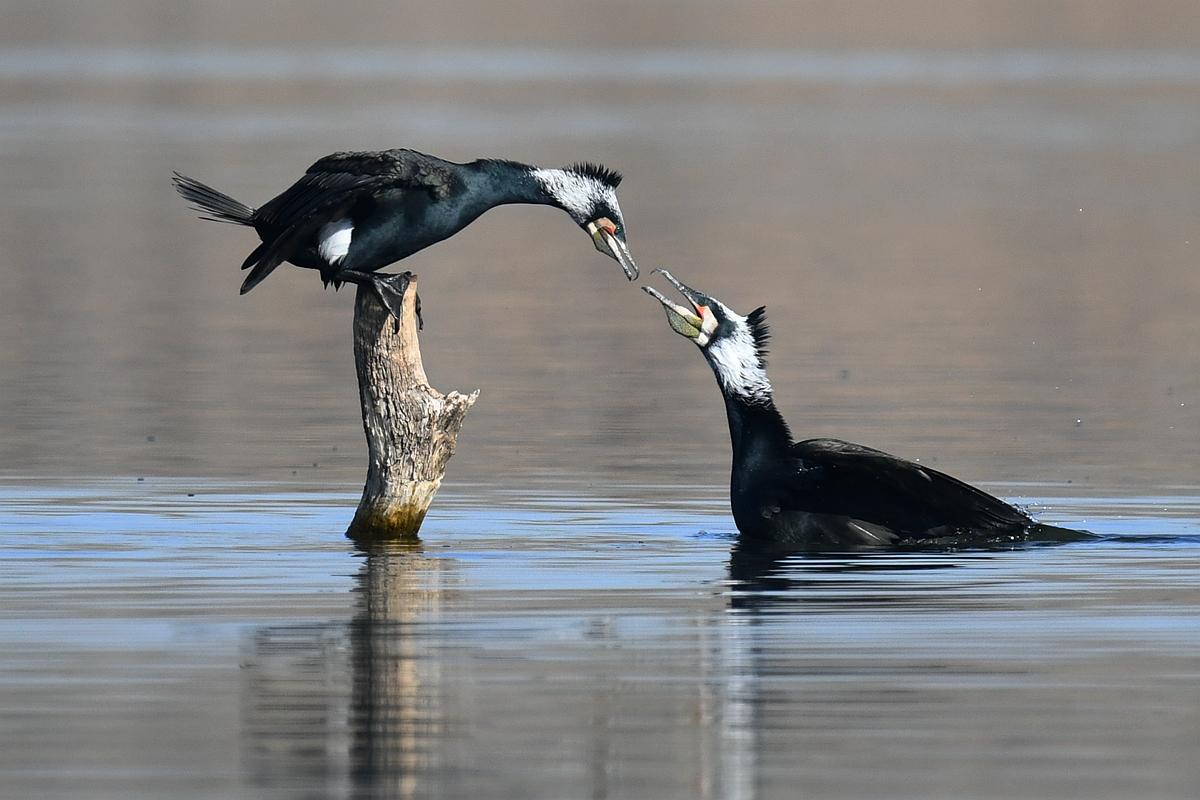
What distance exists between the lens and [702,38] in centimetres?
10362

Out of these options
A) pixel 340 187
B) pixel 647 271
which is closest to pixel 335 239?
pixel 340 187

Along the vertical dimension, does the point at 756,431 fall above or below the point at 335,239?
below

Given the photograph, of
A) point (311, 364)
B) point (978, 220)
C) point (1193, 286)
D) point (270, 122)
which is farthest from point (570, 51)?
point (311, 364)

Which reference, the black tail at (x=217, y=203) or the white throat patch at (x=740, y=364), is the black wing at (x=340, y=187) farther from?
the white throat patch at (x=740, y=364)

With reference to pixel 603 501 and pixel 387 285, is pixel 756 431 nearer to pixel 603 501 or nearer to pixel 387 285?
pixel 603 501

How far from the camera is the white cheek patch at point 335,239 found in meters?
13.5

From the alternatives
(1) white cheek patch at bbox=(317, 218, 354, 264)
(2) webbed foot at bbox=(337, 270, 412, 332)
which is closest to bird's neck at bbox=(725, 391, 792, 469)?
(2) webbed foot at bbox=(337, 270, 412, 332)

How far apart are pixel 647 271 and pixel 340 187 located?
17031mm

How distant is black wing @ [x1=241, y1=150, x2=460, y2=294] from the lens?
13.3 metres

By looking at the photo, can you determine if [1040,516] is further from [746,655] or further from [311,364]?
[311,364]

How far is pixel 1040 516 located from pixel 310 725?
6.38 meters

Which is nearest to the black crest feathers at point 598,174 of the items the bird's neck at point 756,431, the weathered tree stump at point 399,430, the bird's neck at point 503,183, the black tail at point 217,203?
the bird's neck at point 503,183

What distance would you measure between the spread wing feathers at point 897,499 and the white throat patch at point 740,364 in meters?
0.60

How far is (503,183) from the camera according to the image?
1359 cm
